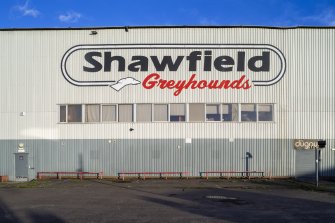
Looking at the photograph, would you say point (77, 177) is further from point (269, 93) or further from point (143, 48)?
point (269, 93)

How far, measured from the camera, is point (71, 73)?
104 ft

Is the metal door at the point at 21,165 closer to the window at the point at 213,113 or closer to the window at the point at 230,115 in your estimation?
the window at the point at 213,113

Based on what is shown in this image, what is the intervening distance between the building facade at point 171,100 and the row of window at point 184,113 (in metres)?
0.07

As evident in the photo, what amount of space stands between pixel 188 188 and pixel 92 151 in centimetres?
945

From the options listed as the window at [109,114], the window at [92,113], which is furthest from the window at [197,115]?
the window at [92,113]

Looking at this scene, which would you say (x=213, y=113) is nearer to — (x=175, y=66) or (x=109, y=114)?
(x=175, y=66)

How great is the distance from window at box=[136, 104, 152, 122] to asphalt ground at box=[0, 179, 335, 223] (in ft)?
15.8

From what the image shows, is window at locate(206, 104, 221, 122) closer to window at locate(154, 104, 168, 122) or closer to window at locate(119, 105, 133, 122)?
window at locate(154, 104, 168, 122)

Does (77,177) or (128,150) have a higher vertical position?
(128,150)

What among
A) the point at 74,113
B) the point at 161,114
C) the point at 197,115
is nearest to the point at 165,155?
the point at 161,114

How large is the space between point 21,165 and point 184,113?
42.7ft

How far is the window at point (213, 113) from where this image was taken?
3119 cm

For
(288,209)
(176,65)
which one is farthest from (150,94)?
(288,209)

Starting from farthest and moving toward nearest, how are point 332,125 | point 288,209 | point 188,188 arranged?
point 332,125, point 188,188, point 288,209
